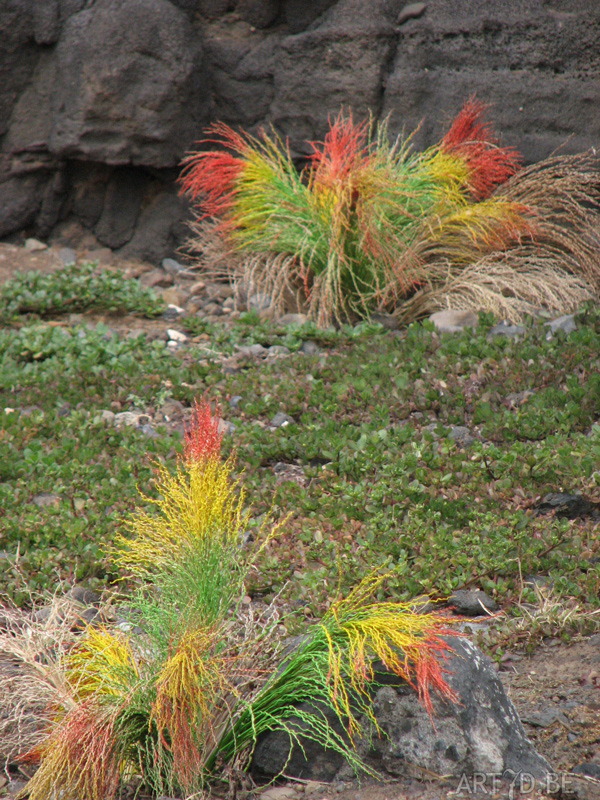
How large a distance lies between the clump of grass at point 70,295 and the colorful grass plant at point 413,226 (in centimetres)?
83

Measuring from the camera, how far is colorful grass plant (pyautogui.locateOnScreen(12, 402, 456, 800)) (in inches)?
73.0

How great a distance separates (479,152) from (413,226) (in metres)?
0.78

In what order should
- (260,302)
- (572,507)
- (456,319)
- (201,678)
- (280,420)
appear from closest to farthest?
1. (201,678)
2. (572,507)
3. (280,420)
4. (456,319)
5. (260,302)

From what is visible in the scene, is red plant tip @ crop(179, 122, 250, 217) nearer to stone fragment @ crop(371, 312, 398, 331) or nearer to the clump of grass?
the clump of grass

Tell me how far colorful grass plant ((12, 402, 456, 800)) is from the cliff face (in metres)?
5.03

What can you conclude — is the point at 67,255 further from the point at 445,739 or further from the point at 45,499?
the point at 445,739

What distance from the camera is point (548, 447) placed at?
3328mm

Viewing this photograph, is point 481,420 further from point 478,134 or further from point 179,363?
point 478,134

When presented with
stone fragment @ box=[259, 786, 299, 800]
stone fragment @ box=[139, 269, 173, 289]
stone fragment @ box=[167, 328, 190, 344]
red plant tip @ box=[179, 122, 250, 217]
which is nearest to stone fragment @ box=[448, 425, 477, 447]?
stone fragment @ box=[259, 786, 299, 800]

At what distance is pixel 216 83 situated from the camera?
24.0 ft

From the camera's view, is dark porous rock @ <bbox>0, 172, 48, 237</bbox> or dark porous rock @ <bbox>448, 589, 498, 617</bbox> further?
dark porous rock @ <bbox>0, 172, 48, 237</bbox>

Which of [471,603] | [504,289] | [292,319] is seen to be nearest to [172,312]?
[292,319]

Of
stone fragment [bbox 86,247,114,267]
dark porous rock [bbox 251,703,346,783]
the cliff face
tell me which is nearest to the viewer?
dark porous rock [bbox 251,703,346,783]

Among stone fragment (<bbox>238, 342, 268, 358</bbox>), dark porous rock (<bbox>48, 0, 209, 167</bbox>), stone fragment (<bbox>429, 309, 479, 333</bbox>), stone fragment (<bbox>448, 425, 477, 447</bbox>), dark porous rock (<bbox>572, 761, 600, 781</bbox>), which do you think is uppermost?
dark porous rock (<bbox>48, 0, 209, 167</bbox>)
